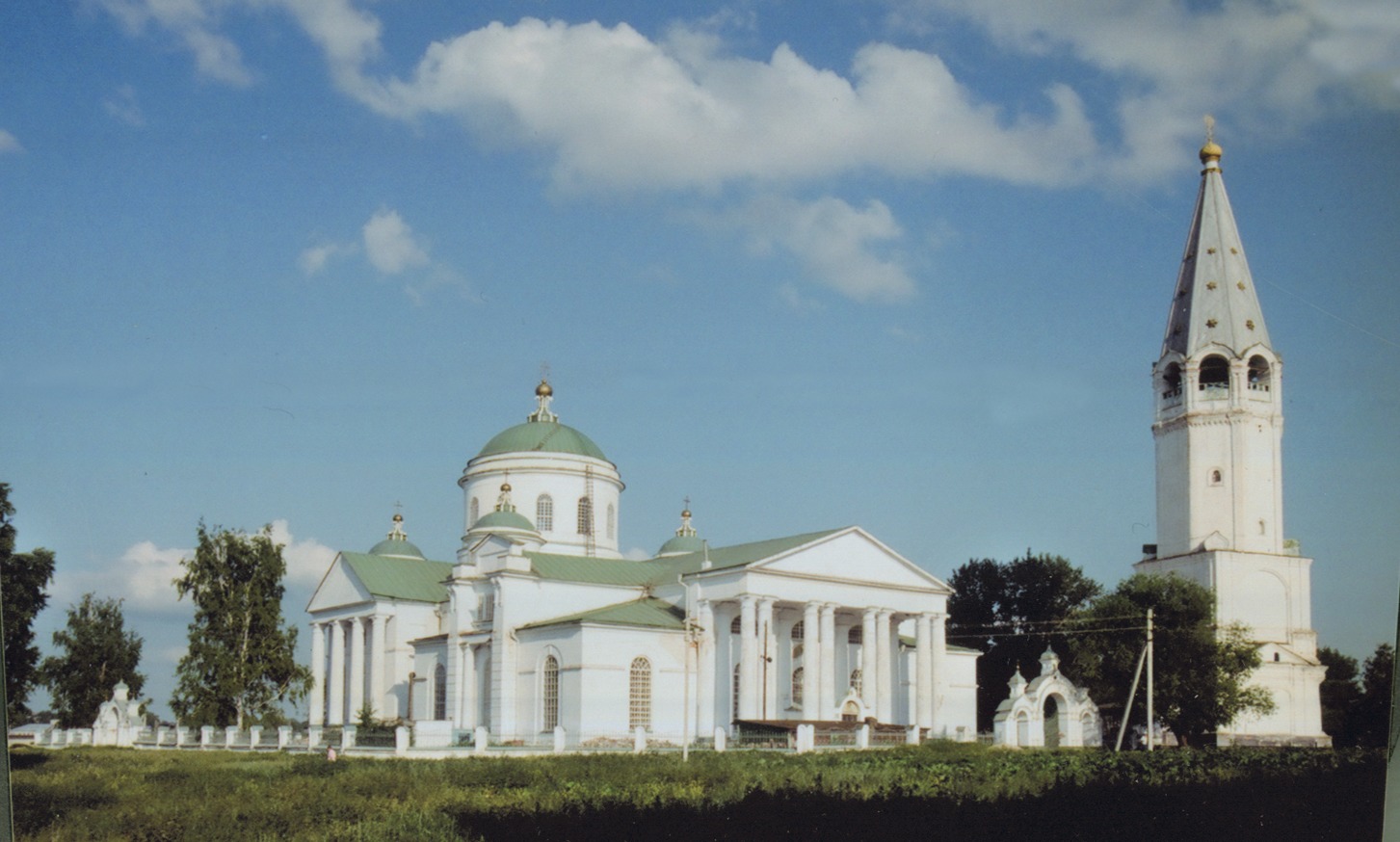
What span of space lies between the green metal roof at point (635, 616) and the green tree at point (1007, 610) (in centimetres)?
2677

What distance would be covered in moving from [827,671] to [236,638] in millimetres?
24601

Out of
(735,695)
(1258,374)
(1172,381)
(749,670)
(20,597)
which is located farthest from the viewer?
(1172,381)

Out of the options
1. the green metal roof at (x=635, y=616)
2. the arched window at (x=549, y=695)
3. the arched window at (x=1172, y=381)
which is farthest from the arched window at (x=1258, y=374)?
the arched window at (x=549, y=695)

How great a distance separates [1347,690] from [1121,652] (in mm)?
19331

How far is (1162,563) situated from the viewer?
6388cm

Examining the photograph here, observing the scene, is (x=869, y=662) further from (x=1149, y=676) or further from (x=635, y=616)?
(x=1149, y=676)

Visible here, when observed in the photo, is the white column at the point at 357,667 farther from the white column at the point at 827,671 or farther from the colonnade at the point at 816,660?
the white column at the point at 827,671

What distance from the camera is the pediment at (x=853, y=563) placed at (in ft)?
174

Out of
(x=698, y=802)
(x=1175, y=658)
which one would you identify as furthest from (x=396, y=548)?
(x=698, y=802)

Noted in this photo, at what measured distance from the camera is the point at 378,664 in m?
60.1

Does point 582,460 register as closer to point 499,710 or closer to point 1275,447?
point 499,710

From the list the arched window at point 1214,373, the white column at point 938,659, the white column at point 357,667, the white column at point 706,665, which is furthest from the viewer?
the arched window at point 1214,373

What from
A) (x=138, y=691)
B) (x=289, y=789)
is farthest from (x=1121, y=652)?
(x=138, y=691)

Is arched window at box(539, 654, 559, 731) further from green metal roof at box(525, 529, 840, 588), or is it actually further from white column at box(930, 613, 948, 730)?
white column at box(930, 613, 948, 730)
